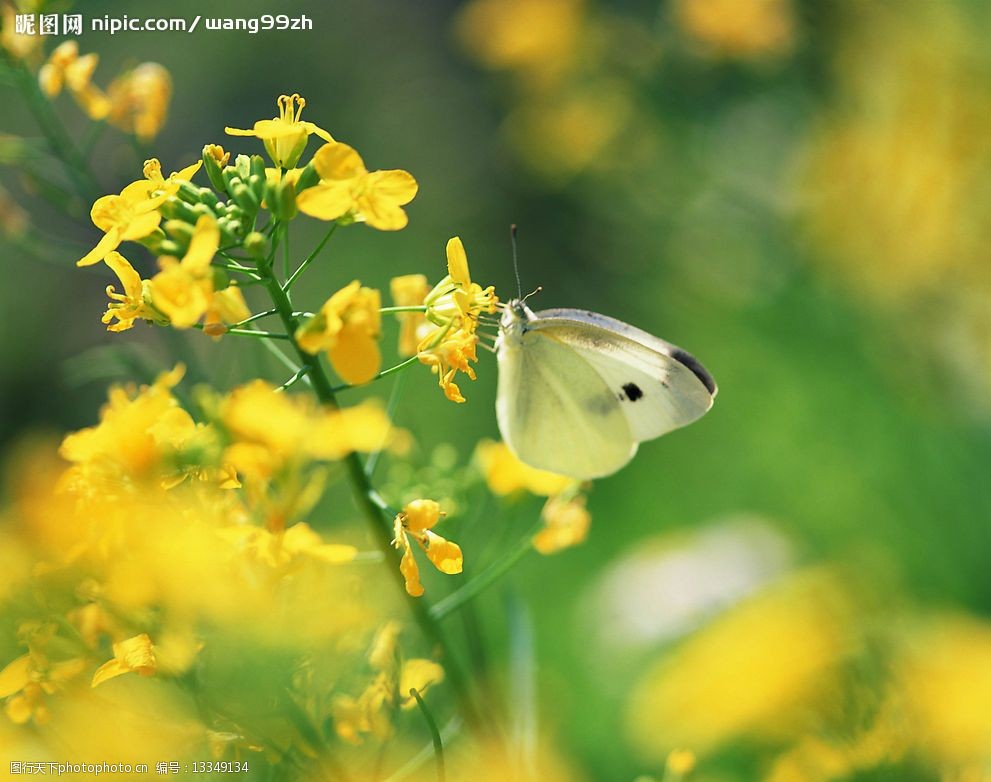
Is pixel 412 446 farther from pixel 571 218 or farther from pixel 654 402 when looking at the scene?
pixel 571 218

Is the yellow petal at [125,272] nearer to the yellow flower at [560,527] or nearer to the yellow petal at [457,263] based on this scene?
the yellow petal at [457,263]

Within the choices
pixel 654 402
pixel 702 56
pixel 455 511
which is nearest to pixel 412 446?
pixel 455 511

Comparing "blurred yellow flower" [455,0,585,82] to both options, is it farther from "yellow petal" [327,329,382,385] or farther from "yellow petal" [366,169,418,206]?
"yellow petal" [327,329,382,385]

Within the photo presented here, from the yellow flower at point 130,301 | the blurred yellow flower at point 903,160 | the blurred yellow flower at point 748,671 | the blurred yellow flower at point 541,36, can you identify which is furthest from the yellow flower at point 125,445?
the blurred yellow flower at point 541,36

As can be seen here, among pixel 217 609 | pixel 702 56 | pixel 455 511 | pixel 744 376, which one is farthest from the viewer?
pixel 744 376

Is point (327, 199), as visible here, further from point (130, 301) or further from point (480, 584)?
point (480, 584)

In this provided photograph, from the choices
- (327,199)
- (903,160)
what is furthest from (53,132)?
(903,160)

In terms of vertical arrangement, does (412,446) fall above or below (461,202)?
above
